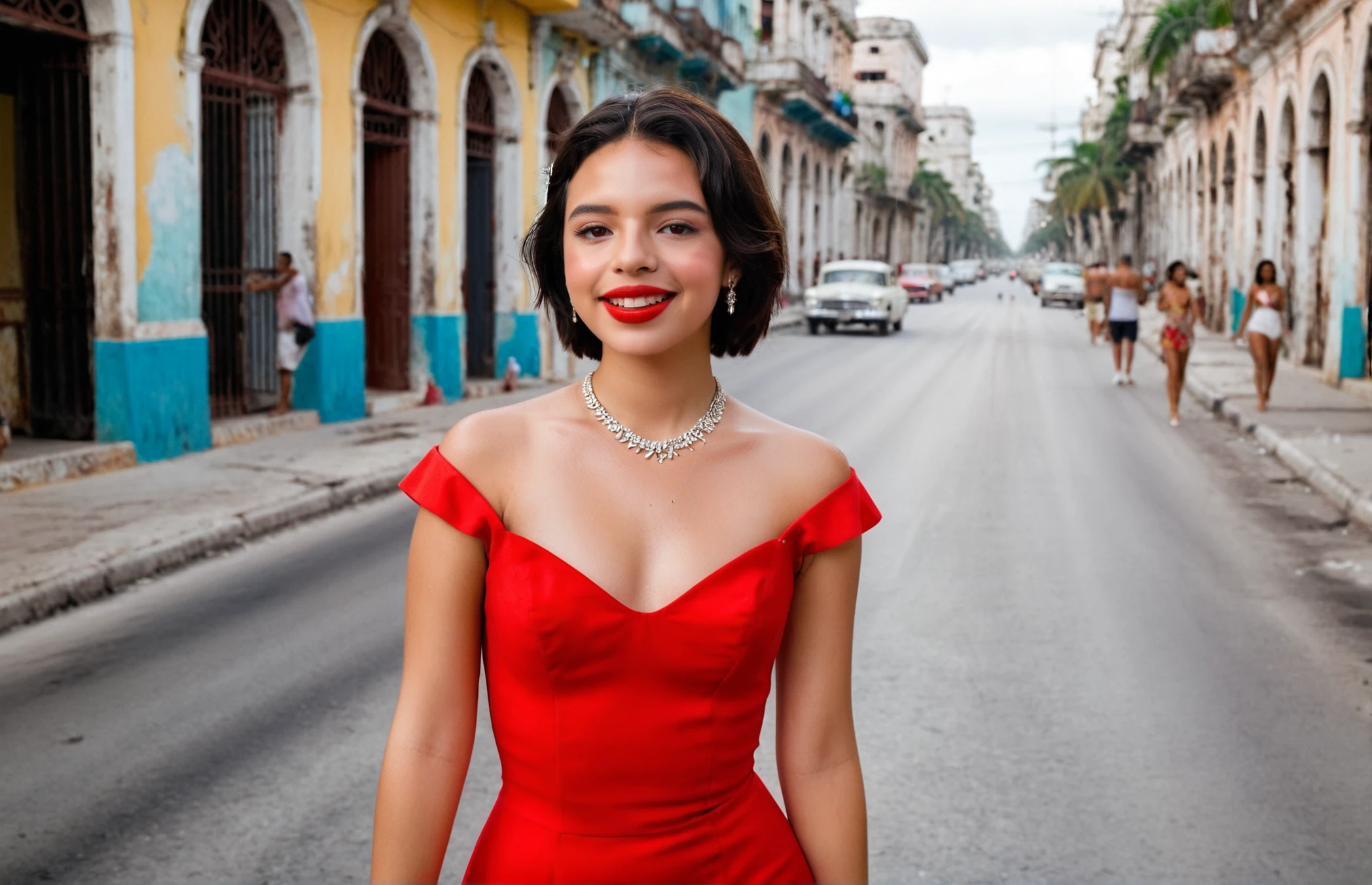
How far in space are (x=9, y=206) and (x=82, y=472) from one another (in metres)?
2.87

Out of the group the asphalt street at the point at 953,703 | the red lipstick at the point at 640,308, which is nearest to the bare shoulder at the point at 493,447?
the red lipstick at the point at 640,308

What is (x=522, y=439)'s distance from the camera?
1.82 m

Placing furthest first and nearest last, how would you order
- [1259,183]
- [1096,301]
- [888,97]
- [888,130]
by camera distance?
[888,97] → [888,130] → [1096,301] → [1259,183]

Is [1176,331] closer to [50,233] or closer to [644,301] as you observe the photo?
[50,233]

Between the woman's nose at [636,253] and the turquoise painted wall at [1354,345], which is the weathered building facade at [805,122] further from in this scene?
the woman's nose at [636,253]

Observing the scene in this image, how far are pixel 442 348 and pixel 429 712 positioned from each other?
1502 centimetres

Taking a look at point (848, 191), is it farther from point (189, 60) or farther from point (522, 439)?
point (522, 439)

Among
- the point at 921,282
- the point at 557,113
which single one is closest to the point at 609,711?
the point at 557,113

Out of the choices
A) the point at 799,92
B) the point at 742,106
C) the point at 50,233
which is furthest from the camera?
the point at 799,92

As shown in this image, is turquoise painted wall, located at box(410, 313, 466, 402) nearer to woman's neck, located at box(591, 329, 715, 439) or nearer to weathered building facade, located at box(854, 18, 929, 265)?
woman's neck, located at box(591, 329, 715, 439)

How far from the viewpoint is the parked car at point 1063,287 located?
47.4 metres

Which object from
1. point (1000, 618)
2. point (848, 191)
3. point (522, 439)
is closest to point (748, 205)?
point (522, 439)

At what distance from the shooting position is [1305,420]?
1429cm

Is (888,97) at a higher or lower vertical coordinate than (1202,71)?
higher
